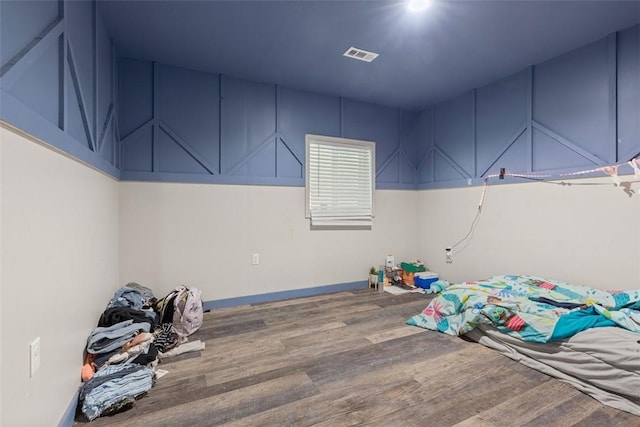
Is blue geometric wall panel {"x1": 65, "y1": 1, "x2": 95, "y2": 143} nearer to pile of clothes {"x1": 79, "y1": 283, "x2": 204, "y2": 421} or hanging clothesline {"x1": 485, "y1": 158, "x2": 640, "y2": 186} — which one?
pile of clothes {"x1": 79, "y1": 283, "x2": 204, "y2": 421}

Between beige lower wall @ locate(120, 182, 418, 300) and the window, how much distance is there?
A: 0.15 metres

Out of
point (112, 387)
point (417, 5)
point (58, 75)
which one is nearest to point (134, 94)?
point (58, 75)

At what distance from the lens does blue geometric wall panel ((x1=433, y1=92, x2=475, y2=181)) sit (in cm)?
358

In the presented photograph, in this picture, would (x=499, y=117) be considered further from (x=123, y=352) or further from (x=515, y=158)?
(x=123, y=352)

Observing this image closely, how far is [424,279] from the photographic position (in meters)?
3.67

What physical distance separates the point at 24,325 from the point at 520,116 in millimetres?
4178

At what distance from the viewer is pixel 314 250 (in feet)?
11.6

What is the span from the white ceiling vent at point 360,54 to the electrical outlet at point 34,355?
2924 mm

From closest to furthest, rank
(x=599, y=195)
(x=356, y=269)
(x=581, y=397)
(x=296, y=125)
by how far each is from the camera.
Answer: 1. (x=581, y=397)
2. (x=599, y=195)
3. (x=296, y=125)
4. (x=356, y=269)

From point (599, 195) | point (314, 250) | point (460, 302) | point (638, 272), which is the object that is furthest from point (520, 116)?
point (314, 250)

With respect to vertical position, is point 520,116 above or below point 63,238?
Answer: above

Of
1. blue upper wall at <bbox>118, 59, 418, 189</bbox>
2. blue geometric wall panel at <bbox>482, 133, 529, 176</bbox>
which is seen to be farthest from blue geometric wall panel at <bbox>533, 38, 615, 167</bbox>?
blue upper wall at <bbox>118, 59, 418, 189</bbox>

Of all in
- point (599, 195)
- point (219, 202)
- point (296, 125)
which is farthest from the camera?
point (296, 125)

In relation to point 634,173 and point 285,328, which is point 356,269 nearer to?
point 285,328
